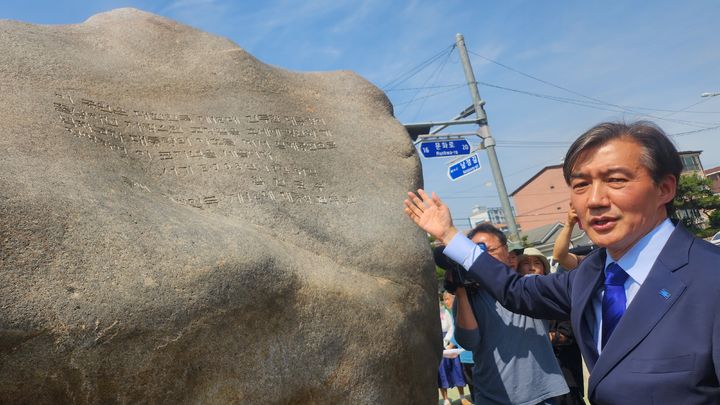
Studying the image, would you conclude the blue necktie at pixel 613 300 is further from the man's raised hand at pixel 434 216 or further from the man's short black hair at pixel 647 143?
the man's raised hand at pixel 434 216

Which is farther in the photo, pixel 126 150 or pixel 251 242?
pixel 126 150

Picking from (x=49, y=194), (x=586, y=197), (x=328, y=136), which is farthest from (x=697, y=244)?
(x=328, y=136)

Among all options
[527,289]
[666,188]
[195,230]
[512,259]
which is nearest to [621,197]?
[666,188]

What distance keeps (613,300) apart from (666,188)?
35cm

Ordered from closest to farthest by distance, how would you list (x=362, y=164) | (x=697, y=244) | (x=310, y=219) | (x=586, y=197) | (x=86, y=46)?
(x=697, y=244), (x=586, y=197), (x=310, y=219), (x=86, y=46), (x=362, y=164)

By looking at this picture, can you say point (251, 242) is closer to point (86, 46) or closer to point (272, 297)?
point (272, 297)

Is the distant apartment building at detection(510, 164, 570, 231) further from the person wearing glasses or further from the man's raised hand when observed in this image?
the man's raised hand

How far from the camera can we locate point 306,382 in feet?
8.51

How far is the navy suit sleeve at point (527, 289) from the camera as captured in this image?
6.97 ft

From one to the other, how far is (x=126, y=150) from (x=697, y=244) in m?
2.46

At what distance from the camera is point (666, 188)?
1.74 m

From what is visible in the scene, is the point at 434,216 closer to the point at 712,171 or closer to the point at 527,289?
the point at 527,289

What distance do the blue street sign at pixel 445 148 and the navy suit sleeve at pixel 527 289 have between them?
7816 mm

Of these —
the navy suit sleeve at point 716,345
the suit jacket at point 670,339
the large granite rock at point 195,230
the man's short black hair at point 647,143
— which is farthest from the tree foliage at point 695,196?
the navy suit sleeve at point 716,345
